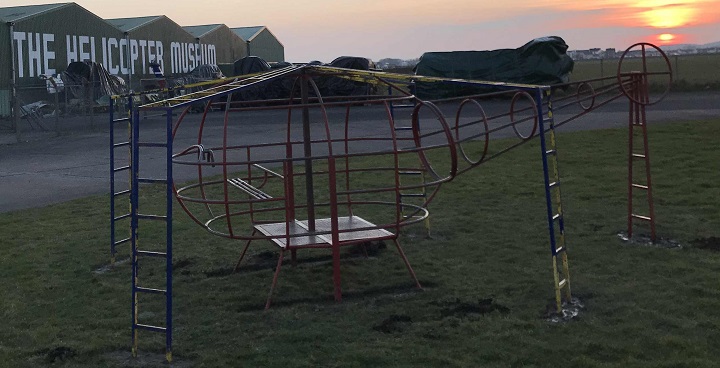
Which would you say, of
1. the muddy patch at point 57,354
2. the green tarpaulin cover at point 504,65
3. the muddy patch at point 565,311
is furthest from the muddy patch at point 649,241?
the green tarpaulin cover at point 504,65

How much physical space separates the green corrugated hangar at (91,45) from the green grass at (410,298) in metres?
20.2

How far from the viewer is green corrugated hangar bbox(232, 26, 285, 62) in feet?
214

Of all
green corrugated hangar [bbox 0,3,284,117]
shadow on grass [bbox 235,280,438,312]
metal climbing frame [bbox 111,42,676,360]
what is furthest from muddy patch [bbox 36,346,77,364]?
green corrugated hangar [bbox 0,3,284,117]

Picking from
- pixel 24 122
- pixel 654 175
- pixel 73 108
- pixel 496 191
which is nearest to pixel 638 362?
pixel 496 191

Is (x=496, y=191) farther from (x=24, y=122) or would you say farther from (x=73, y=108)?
(x=73, y=108)

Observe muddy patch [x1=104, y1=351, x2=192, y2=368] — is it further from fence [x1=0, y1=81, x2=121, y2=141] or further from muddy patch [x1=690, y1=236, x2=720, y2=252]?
fence [x1=0, y1=81, x2=121, y2=141]

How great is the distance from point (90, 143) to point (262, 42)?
4529 cm

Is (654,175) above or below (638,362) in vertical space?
above

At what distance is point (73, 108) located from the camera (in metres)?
36.3

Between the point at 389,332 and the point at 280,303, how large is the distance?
1.22m

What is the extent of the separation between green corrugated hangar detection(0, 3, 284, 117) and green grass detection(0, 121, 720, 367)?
2024 centimetres

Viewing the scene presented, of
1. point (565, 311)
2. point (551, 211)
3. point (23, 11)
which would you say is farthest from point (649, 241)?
point (23, 11)

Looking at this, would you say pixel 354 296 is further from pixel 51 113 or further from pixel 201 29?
pixel 201 29

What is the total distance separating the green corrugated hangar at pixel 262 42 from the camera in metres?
65.3
